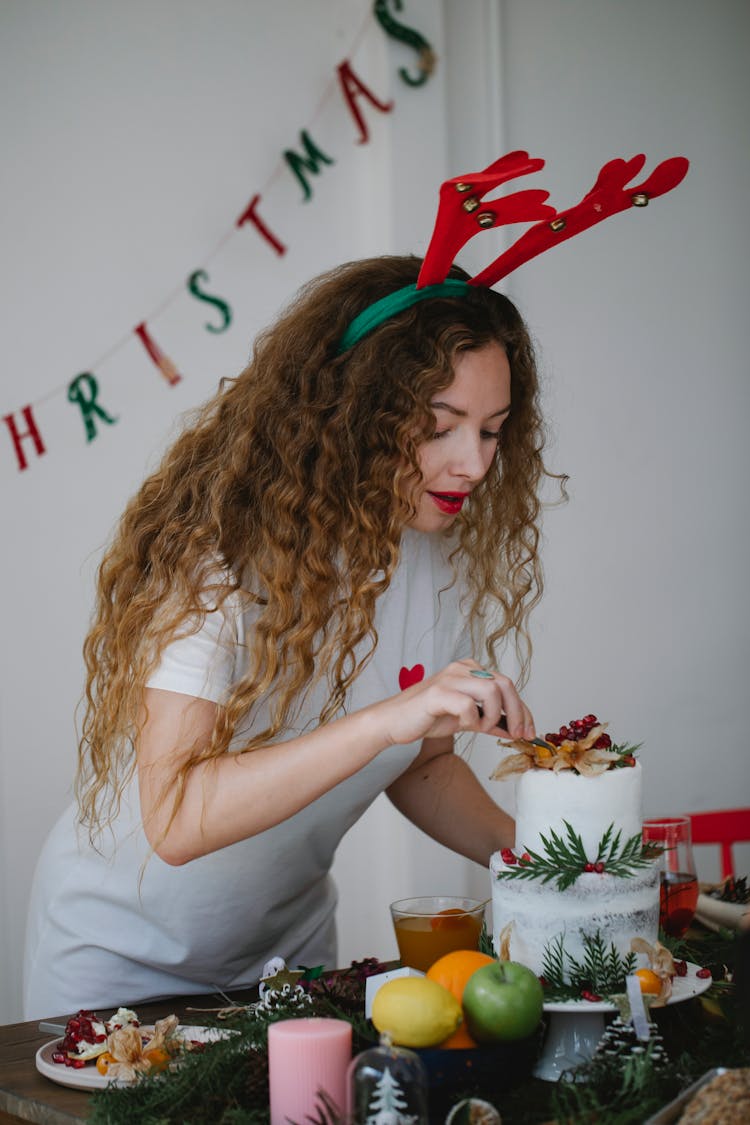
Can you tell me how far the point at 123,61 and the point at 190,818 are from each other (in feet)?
5.88

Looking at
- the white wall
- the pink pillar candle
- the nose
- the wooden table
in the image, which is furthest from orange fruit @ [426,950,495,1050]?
the white wall

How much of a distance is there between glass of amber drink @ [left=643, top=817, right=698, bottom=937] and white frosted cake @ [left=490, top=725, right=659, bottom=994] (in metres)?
0.32

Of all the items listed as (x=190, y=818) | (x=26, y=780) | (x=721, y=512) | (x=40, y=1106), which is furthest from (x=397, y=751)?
(x=721, y=512)

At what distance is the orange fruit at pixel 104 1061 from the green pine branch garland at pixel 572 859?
38cm

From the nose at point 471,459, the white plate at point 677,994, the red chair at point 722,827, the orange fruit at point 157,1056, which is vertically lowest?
the red chair at point 722,827

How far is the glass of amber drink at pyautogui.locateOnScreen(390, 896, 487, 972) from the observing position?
119 centimetres

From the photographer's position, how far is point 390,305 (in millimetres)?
1428

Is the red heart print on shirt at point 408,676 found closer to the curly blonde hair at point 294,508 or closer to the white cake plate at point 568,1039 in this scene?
the curly blonde hair at point 294,508

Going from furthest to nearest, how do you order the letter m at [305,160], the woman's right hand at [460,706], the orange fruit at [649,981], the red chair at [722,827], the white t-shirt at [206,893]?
the letter m at [305,160] → the red chair at [722,827] → the white t-shirt at [206,893] → the woman's right hand at [460,706] → the orange fruit at [649,981]

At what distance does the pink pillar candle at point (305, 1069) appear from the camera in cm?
90

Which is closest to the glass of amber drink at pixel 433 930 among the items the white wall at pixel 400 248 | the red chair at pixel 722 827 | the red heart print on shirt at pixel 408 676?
the red heart print on shirt at pixel 408 676

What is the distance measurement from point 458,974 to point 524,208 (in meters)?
0.81

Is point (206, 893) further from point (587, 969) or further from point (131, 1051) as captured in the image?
point (587, 969)

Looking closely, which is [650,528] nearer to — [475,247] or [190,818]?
[475,247]
